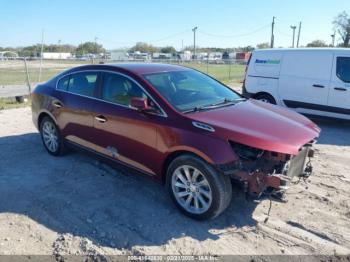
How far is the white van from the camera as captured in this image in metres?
7.92


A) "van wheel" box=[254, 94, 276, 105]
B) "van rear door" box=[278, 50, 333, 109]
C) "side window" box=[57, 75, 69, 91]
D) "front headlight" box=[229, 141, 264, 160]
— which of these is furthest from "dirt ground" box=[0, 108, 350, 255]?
"van wheel" box=[254, 94, 276, 105]

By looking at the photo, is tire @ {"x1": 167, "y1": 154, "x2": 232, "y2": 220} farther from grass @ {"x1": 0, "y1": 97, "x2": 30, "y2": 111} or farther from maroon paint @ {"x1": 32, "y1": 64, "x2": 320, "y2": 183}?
grass @ {"x1": 0, "y1": 97, "x2": 30, "y2": 111}

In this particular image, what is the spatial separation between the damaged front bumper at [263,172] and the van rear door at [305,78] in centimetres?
506

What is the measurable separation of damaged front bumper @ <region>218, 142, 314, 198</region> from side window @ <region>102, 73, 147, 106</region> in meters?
1.48

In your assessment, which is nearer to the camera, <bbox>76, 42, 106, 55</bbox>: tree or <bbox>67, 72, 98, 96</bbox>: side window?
<bbox>67, 72, 98, 96</bbox>: side window

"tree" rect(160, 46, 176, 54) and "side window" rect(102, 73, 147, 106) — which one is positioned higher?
"tree" rect(160, 46, 176, 54)

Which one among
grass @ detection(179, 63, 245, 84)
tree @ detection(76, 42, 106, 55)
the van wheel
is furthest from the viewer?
tree @ detection(76, 42, 106, 55)

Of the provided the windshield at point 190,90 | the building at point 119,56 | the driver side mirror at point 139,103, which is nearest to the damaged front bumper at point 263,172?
the windshield at point 190,90

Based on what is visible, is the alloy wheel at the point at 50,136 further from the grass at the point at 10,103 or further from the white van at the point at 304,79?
the white van at the point at 304,79

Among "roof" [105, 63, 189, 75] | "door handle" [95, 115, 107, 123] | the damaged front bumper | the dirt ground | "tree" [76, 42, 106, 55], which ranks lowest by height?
the dirt ground

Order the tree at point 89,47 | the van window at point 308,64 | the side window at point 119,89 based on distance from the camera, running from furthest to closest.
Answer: the tree at point 89,47, the van window at point 308,64, the side window at point 119,89

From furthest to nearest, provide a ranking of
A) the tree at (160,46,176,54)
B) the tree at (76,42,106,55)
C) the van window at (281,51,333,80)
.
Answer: the tree at (160,46,176,54), the tree at (76,42,106,55), the van window at (281,51,333,80)

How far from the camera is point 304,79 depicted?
27.5 feet

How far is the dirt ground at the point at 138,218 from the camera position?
3367 mm
